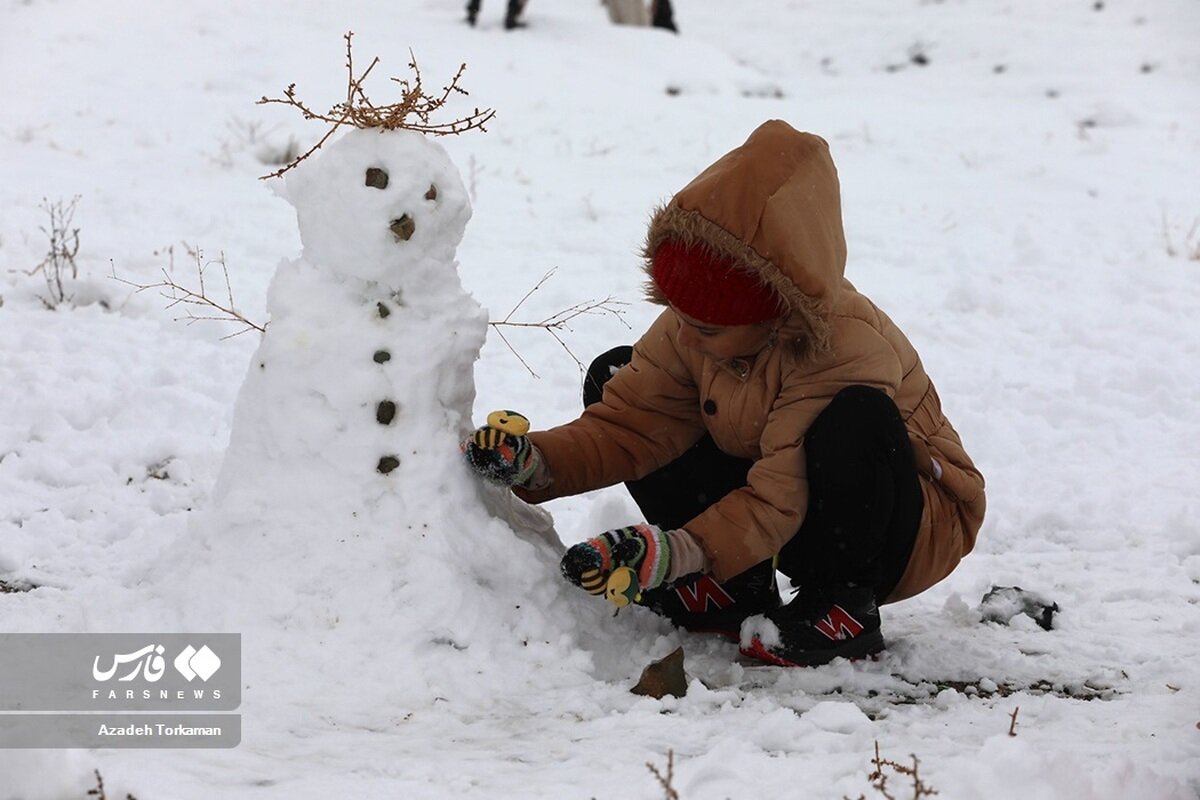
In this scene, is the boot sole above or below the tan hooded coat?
below

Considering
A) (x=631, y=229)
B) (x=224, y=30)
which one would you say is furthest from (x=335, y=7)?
(x=631, y=229)

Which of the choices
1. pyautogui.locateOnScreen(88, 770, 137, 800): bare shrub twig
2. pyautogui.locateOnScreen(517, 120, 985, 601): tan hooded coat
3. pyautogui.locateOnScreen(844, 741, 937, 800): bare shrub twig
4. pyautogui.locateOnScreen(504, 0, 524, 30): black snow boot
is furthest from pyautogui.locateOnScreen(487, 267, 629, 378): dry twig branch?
pyautogui.locateOnScreen(504, 0, 524, 30): black snow boot

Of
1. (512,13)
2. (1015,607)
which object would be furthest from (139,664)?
(512,13)

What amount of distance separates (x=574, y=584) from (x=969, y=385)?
116 inches

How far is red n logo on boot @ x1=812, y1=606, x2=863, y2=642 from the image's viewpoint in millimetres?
2629

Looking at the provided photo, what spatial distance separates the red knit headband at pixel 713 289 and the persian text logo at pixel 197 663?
1.25 m

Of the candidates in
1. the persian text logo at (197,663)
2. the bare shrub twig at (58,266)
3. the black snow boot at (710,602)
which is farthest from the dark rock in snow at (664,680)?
the bare shrub twig at (58,266)

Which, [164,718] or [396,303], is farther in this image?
[396,303]

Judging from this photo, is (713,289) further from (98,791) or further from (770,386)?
(98,791)

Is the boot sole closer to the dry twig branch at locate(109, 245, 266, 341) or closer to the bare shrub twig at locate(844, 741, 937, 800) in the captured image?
the bare shrub twig at locate(844, 741, 937, 800)

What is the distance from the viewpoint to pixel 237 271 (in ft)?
18.0

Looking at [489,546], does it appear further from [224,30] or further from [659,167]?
[224,30]

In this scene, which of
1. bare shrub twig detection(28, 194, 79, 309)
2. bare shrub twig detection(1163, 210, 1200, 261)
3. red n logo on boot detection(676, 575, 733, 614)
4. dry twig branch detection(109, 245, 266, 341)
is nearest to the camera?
red n logo on boot detection(676, 575, 733, 614)

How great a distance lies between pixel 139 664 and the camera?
7.37ft
